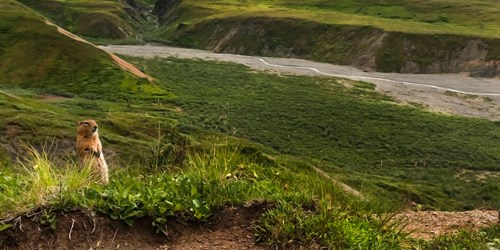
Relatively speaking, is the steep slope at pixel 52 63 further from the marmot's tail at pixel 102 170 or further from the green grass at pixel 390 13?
the marmot's tail at pixel 102 170

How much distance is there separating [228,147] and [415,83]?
72606 millimetres

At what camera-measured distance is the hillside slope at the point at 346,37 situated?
85.4 m

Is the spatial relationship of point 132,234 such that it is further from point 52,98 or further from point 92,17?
point 92,17

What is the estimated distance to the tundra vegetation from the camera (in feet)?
18.9

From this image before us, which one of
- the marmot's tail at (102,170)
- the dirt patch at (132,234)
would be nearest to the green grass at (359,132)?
the marmot's tail at (102,170)

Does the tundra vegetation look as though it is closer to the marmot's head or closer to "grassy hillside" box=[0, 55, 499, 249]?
"grassy hillside" box=[0, 55, 499, 249]

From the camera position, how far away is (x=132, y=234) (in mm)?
5645

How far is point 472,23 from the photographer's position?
10050 cm

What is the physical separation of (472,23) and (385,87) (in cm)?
3740

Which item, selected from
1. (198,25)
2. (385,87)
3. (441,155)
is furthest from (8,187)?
(198,25)

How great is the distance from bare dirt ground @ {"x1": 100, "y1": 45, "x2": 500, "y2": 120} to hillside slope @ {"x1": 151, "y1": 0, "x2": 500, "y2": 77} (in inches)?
118

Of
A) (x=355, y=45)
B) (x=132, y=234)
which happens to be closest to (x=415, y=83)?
(x=355, y=45)

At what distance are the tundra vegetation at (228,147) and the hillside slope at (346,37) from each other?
17.7m

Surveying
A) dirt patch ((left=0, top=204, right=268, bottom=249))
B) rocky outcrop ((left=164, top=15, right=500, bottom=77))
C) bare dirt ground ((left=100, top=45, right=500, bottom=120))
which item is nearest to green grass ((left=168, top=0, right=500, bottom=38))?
rocky outcrop ((left=164, top=15, right=500, bottom=77))
